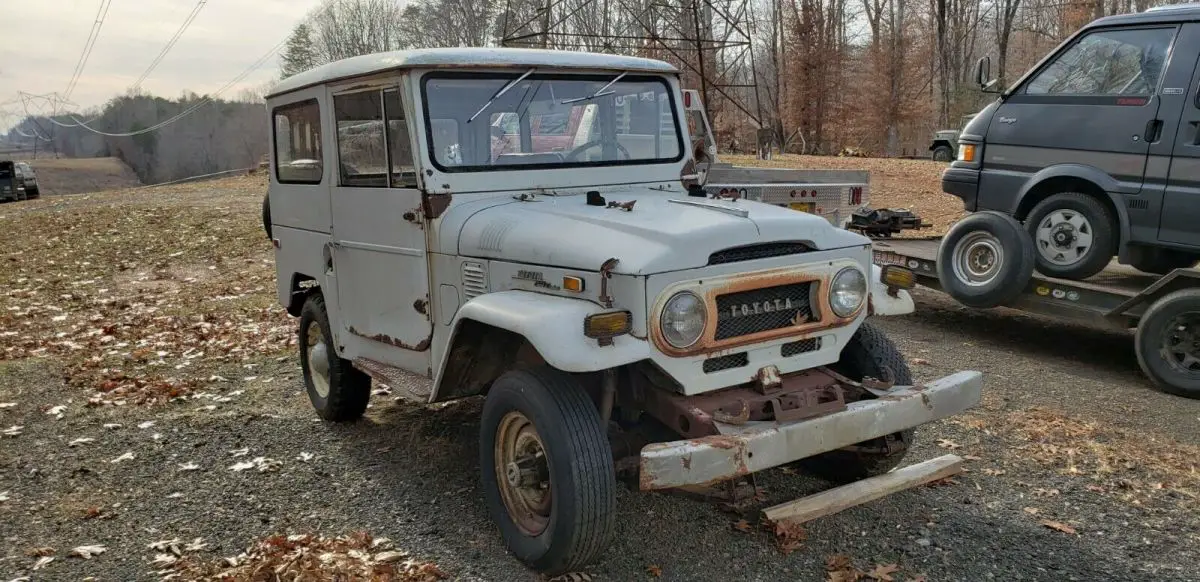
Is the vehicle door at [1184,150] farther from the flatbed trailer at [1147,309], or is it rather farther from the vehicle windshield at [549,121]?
the vehicle windshield at [549,121]

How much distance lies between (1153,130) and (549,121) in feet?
14.5

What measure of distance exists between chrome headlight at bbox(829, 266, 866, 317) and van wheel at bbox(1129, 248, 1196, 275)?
3.87m

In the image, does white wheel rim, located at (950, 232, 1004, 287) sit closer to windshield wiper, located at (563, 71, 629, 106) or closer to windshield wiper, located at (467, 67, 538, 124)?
windshield wiper, located at (563, 71, 629, 106)

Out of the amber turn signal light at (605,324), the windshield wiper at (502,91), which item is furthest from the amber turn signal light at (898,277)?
the windshield wiper at (502,91)

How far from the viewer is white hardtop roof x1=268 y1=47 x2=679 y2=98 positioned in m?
4.18


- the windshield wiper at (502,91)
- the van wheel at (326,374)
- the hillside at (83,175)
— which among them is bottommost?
the hillside at (83,175)

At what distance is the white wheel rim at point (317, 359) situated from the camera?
5.49m

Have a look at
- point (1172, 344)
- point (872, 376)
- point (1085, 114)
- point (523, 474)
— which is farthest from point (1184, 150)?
point (523, 474)

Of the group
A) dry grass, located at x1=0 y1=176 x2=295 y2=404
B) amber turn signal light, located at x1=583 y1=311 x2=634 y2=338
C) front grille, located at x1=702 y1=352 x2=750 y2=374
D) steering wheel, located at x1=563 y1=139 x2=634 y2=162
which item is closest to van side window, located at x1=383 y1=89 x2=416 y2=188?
steering wheel, located at x1=563 y1=139 x2=634 y2=162

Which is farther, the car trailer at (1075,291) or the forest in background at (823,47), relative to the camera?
the forest in background at (823,47)

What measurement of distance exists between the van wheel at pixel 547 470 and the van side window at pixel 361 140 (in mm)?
1528

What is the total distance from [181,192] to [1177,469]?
22.8 metres

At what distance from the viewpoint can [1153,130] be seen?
6.12 m

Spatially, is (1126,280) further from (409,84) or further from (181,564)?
(181,564)
